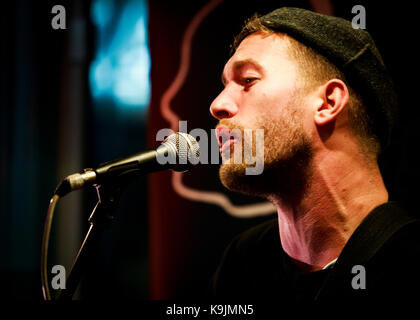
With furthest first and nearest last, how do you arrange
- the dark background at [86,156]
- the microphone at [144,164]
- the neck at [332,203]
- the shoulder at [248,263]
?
the dark background at [86,156] → the shoulder at [248,263] → the neck at [332,203] → the microphone at [144,164]

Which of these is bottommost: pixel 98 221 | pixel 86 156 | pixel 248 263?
pixel 248 263

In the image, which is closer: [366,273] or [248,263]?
[366,273]

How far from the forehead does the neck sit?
1.36 ft


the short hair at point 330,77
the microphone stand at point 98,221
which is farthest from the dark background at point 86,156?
the microphone stand at point 98,221

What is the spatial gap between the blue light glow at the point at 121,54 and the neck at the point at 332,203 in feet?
4.81

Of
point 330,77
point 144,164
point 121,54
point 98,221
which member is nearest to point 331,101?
point 330,77

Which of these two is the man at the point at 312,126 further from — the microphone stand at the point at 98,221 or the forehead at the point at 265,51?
the microphone stand at the point at 98,221

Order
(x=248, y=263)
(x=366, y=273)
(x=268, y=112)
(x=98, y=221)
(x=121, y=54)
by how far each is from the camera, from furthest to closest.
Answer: (x=121, y=54), (x=248, y=263), (x=268, y=112), (x=366, y=273), (x=98, y=221)

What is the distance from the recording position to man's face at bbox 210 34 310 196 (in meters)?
1.40

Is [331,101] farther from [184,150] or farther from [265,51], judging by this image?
[184,150]

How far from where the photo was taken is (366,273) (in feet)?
3.97

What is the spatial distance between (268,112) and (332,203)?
43 cm

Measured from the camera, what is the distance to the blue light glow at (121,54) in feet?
8.61
